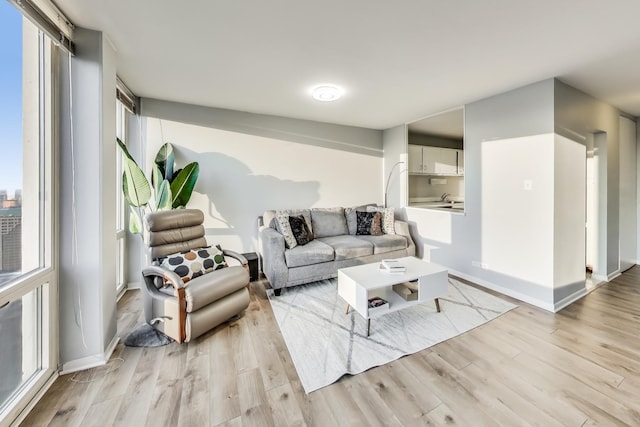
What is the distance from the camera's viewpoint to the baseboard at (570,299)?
8.70ft

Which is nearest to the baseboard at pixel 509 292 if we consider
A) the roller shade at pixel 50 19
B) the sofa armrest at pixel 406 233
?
the sofa armrest at pixel 406 233

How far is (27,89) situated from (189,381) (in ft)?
6.87

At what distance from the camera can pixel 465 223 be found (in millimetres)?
3469

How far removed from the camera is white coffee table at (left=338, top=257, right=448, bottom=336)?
85.5 inches

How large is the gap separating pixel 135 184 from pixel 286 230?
65.8 inches

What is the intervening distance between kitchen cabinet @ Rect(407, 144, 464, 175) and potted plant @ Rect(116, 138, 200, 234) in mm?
3606

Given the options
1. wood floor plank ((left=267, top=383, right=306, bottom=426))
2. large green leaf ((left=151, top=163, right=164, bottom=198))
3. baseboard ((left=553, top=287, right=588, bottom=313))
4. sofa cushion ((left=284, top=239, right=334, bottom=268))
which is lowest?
wood floor plank ((left=267, top=383, right=306, bottom=426))

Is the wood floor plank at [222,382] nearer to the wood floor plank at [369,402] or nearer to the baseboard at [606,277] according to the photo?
the wood floor plank at [369,402]

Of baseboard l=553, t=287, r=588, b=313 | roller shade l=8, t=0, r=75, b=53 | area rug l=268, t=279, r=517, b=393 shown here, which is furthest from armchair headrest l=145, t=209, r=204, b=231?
baseboard l=553, t=287, r=588, b=313

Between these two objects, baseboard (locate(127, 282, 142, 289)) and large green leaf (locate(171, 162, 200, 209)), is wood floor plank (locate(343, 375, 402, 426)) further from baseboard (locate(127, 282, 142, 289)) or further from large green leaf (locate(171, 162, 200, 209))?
baseboard (locate(127, 282, 142, 289))

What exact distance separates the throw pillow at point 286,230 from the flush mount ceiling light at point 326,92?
1.54 meters

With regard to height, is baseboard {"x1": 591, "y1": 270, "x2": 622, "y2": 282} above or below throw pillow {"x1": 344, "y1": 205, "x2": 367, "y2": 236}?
below

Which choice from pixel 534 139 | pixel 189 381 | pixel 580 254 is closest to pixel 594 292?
pixel 580 254

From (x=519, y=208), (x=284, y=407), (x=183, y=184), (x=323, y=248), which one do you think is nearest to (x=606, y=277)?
(x=519, y=208)
